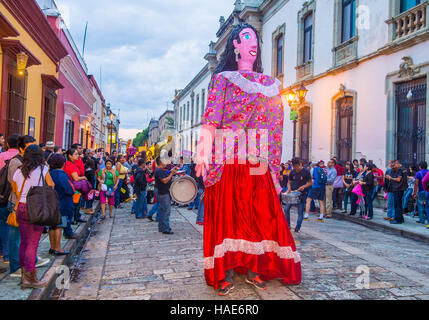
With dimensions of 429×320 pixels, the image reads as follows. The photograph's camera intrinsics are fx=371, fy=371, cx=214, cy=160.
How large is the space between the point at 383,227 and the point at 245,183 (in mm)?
6557

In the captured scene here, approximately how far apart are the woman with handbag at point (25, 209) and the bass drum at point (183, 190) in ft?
7.43

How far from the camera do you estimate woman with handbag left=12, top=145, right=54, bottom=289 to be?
11.8ft

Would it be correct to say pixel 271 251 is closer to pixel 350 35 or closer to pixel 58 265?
pixel 58 265

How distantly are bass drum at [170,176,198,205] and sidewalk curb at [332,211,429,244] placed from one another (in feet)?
15.7

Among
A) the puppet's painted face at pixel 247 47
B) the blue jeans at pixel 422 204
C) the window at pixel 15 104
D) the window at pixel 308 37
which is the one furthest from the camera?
the window at pixel 308 37

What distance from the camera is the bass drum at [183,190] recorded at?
5.69 m

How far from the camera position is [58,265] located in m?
4.38

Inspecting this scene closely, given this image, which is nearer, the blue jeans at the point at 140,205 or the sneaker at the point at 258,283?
the sneaker at the point at 258,283

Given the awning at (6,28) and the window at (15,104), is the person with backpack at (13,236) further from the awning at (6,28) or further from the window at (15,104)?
the window at (15,104)

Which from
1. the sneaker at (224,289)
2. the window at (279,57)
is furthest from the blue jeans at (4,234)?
the window at (279,57)

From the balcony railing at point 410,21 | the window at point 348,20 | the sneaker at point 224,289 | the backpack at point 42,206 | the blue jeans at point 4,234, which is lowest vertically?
the sneaker at point 224,289

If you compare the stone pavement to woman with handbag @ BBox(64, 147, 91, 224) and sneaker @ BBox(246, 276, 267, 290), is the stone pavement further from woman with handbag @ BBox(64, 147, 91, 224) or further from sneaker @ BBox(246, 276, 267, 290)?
woman with handbag @ BBox(64, 147, 91, 224)
